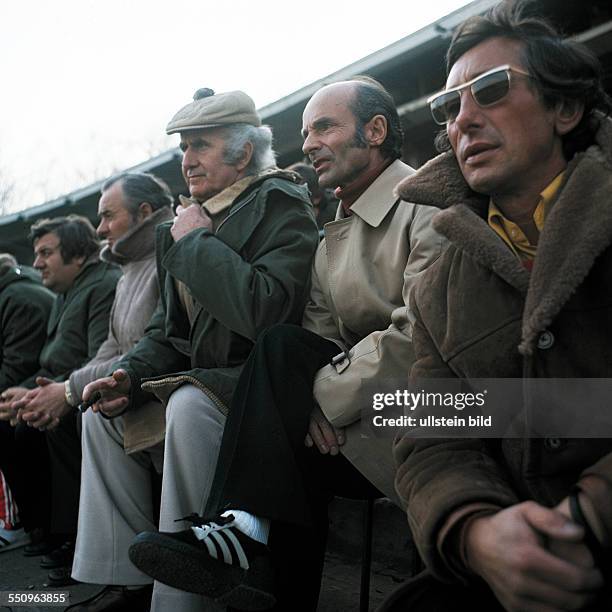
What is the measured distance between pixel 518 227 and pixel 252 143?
1.86 m

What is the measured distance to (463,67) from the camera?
65.6 inches

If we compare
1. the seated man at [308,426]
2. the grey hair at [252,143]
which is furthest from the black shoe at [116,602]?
the grey hair at [252,143]

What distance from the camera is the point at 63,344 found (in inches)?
169

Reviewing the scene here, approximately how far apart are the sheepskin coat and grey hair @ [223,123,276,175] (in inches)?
70.7

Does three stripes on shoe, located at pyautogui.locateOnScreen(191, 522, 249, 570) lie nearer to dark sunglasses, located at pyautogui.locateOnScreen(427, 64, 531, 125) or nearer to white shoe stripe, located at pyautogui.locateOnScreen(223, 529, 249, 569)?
white shoe stripe, located at pyautogui.locateOnScreen(223, 529, 249, 569)

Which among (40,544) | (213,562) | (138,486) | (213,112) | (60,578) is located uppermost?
(213,112)

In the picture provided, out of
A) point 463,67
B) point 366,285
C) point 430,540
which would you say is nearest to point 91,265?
point 366,285

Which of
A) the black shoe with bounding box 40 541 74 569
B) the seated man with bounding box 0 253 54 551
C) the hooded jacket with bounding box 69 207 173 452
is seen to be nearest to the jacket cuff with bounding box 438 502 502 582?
the hooded jacket with bounding box 69 207 173 452

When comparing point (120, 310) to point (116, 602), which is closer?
point (116, 602)

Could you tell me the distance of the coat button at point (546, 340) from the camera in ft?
4.32

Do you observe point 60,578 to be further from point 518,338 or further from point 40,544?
point 518,338

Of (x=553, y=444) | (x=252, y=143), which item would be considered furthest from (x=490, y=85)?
(x=252, y=143)

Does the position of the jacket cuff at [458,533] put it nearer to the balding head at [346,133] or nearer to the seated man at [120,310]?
the balding head at [346,133]

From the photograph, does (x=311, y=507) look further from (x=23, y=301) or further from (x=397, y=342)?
(x=23, y=301)
